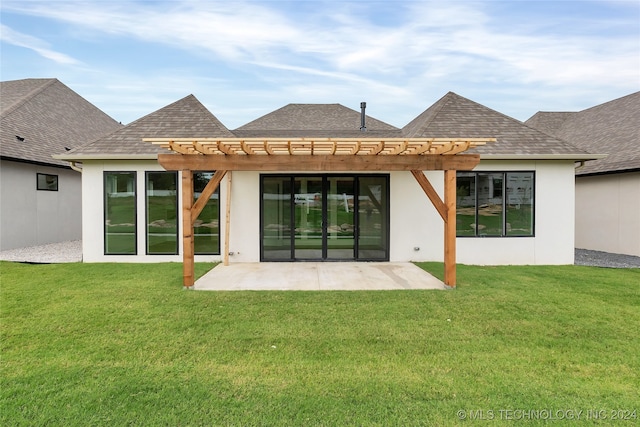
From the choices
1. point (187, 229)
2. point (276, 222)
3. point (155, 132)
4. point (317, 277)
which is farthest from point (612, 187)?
point (155, 132)

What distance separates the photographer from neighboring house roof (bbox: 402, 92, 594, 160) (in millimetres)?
8695

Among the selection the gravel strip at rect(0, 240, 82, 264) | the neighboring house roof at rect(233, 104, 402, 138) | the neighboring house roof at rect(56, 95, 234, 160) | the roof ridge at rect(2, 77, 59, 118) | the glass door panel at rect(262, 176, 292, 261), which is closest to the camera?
the neighboring house roof at rect(56, 95, 234, 160)

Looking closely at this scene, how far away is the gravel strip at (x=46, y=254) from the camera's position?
9086 mm

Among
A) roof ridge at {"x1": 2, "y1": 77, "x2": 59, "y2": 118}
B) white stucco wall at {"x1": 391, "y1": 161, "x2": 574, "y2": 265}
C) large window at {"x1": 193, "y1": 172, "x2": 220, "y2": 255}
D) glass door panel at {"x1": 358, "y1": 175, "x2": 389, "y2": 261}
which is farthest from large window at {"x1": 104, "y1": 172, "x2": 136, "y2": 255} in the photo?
roof ridge at {"x1": 2, "y1": 77, "x2": 59, "y2": 118}

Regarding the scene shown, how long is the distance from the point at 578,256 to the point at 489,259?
354cm

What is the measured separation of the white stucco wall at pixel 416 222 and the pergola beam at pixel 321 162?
2636mm

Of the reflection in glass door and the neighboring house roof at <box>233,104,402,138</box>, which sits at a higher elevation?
the neighboring house roof at <box>233,104,402,138</box>

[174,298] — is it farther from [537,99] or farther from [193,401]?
[537,99]

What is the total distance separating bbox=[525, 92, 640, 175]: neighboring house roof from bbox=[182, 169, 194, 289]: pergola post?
10764 mm

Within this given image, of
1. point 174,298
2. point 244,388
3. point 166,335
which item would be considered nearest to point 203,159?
point 174,298

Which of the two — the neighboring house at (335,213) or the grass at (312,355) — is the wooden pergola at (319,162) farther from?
the neighboring house at (335,213)

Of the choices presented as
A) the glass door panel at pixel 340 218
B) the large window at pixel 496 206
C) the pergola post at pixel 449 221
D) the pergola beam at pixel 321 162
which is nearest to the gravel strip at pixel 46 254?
the pergola beam at pixel 321 162

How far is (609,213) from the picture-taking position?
35.5 ft

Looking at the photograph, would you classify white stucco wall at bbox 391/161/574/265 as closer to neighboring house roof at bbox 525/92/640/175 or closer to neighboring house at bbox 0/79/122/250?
neighboring house roof at bbox 525/92/640/175
